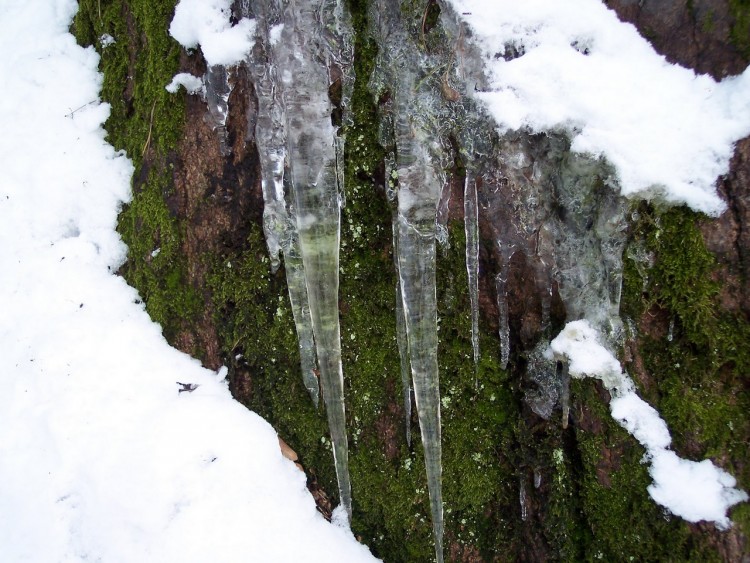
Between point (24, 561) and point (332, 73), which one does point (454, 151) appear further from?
point (24, 561)

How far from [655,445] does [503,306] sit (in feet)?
3.02

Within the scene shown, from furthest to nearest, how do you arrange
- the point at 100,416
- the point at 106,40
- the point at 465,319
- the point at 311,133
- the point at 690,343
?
the point at 106,40
the point at 100,416
the point at 465,319
the point at 311,133
the point at 690,343

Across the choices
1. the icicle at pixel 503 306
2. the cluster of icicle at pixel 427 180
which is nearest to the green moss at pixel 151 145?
the cluster of icicle at pixel 427 180

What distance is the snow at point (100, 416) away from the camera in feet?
8.32

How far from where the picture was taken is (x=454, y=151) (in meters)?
2.27

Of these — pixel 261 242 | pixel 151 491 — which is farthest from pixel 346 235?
pixel 151 491

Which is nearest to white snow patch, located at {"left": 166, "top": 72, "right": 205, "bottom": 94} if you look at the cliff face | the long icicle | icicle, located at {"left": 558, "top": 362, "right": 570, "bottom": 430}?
the cliff face

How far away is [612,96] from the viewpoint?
198 cm

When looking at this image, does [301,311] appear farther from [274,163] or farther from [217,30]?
[217,30]

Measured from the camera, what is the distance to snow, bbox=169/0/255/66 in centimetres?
247

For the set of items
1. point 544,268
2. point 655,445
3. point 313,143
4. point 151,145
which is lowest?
point 655,445

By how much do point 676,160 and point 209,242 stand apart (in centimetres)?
246

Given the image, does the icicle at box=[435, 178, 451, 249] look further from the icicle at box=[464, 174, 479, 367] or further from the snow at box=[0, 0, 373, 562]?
the snow at box=[0, 0, 373, 562]

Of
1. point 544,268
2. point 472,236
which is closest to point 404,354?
point 472,236
